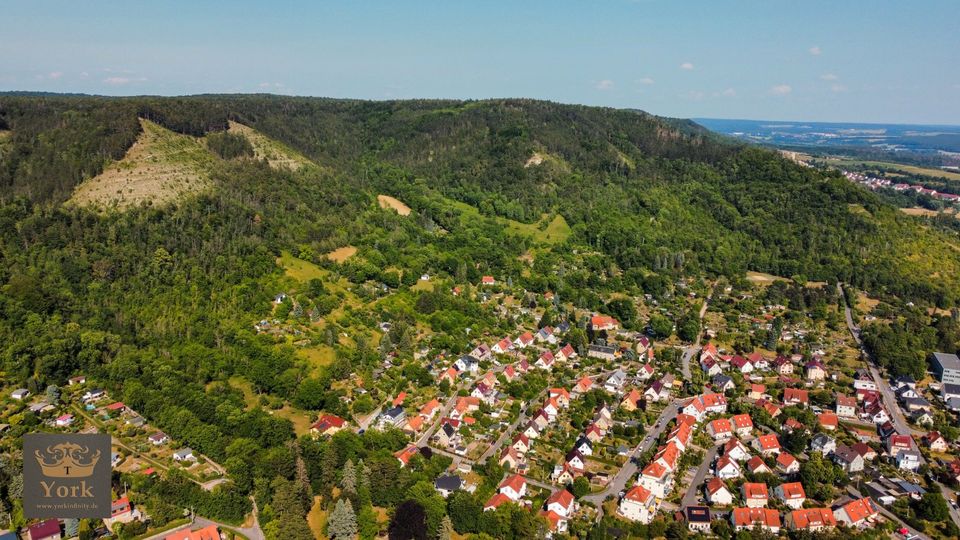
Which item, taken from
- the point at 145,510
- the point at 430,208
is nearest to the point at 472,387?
the point at 145,510

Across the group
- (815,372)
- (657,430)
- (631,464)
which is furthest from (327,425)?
(815,372)

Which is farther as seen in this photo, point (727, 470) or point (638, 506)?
point (727, 470)

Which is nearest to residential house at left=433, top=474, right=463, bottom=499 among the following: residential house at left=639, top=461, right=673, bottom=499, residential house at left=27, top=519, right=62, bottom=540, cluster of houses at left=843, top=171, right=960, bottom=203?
residential house at left=639, top=461, right=673, bottom=499

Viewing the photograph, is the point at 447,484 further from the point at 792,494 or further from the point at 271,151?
the point at 271,151

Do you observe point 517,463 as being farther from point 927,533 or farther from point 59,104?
point 59,104

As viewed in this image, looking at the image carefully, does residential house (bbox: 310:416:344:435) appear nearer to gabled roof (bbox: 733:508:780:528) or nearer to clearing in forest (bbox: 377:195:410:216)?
gabled roof (bbox: 733:508:780:528)

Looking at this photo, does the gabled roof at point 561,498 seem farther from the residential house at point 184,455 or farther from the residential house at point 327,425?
the residential house at point 184,455

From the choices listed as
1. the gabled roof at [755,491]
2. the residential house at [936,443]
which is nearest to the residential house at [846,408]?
the residential house at [936,443]
